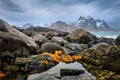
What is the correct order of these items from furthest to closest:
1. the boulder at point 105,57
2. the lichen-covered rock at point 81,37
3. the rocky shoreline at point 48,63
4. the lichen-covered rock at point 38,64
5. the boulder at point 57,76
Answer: the lichen-covered rock at point 81,37 → the boulder at point 105,57 → the lichen-covered rock at point 38,64 → the rocky shoreline at point 48,63 → the boulder at point 57,76

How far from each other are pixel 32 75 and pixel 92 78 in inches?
143

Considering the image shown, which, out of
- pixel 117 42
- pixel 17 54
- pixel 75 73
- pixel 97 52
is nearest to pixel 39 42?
pixel 17 54

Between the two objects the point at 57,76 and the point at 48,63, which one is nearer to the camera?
the point at 57,76

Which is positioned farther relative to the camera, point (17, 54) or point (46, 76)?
point (17, 54)

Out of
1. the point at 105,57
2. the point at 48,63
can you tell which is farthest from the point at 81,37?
the point at 48,63

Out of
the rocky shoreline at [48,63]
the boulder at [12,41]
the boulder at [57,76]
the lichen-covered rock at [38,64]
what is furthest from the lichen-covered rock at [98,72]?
the boulder at [12,41]

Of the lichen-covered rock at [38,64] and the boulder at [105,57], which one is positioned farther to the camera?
the boulder at [105,57]

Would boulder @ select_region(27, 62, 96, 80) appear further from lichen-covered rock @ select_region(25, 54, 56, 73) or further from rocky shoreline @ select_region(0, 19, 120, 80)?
lichen-covered rock @ select_region(25, 54, 56, 73)

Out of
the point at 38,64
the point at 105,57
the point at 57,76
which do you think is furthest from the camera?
the point at 105,57

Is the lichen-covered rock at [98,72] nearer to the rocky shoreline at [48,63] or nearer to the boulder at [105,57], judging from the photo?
the rocky shoreline at [48,63]

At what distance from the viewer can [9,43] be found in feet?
55.3

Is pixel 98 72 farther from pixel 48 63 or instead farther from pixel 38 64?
pixel 38 64

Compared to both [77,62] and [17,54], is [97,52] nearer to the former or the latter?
[77,62]

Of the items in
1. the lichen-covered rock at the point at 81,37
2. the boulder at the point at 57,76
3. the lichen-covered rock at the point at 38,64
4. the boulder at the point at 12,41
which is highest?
the lichen-covered rock at the point at 81,37
